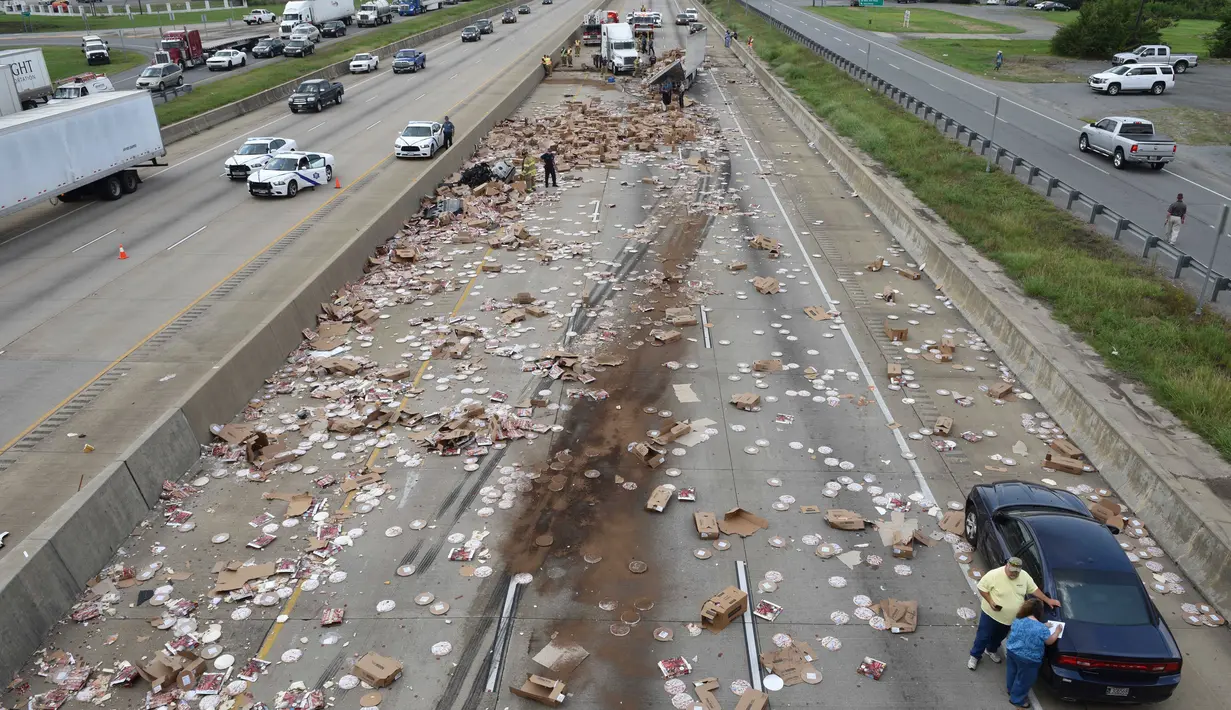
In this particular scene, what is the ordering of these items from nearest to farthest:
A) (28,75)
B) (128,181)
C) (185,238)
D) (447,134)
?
(185,238) → (128,181) → (447,134) → (28,75)

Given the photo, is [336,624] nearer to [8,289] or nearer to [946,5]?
[8,289]

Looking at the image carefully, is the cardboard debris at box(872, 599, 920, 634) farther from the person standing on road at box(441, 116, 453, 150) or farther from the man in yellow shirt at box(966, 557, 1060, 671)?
the person standing on road at box(441, 116, 453, 150)

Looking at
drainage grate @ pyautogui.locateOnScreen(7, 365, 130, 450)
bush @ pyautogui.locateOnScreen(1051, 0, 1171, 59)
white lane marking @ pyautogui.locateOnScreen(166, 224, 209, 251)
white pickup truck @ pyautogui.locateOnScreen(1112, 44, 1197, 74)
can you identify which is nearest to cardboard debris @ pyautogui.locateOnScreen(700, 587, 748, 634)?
drainage grate @ pyautogui.locateOnScreen(7, 365, 130, 450)

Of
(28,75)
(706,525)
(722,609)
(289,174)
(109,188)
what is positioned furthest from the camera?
(28,75)

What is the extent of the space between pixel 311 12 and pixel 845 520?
251 ft

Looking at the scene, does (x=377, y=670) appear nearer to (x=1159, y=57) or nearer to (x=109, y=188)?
(x=109, y=188)

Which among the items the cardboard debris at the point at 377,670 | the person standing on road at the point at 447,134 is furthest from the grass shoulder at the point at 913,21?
the cardboard debris at the point at 377,670

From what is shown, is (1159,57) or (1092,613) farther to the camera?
(1159,57)

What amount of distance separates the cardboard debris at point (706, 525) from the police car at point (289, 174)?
21751 mm

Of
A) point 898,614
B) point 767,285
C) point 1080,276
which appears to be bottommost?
point 898,614

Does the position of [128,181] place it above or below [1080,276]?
above

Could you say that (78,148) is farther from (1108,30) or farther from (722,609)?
(1108,30)

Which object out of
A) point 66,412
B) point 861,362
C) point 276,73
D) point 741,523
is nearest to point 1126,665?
point 741,523

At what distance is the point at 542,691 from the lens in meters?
8.69
